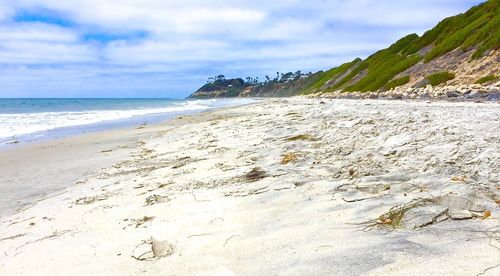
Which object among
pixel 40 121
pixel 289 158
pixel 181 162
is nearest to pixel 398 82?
pixel 40 121

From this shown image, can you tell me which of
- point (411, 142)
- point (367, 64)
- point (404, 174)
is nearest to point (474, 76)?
point (411, 142)

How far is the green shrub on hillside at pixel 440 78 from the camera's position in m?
26.8

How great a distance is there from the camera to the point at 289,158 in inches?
268

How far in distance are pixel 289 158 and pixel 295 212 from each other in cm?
263

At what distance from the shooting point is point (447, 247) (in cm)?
295

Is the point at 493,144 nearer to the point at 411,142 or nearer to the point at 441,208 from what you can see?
the point at 411,142

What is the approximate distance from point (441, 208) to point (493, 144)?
86.4 inches

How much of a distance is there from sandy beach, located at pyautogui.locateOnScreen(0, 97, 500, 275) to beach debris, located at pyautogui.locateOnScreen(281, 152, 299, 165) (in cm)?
5

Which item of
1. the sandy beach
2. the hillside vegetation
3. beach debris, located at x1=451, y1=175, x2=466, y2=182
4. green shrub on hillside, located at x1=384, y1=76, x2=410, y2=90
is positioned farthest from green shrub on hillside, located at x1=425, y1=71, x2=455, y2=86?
beach debris, located at x1=451, y1=175, x2=466, y2=182

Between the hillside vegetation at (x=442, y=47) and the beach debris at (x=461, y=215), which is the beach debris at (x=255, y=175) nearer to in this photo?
the beach debris at (x=461, y=215)

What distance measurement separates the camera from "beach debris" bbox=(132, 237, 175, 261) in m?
3.61

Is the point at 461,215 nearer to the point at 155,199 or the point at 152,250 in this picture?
the point at 152,250

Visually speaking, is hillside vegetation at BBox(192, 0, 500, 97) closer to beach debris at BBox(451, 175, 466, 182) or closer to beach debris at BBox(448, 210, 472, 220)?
beach debris at BBox(451, 175, 466, 182)

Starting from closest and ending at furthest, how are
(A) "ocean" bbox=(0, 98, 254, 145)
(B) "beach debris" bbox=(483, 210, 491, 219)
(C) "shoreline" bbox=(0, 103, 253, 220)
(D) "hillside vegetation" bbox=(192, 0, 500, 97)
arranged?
(B) "beach debris" bbox=(483, 210, 491, 219) < (C) "shoreline" bbox=(0, 103, 253, 220) < (A) "ocean" bbox=(0, 98, 254, 145) < (D) "hillside vegetation" bbox=(192, 0, 500, 97)
